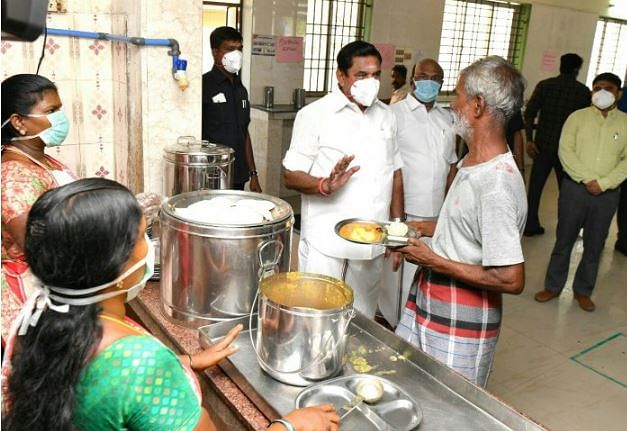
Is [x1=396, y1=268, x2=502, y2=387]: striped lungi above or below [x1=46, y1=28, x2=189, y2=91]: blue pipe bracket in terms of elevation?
below

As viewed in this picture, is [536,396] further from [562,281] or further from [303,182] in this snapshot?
[303,182]

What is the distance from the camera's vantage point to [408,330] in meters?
1.83

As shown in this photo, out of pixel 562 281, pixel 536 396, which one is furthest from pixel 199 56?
pixel 562 281

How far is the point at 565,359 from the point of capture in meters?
3.09

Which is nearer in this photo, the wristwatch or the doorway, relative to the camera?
the wristwatch

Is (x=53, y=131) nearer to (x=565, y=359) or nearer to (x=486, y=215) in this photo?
(x=486, y=215)

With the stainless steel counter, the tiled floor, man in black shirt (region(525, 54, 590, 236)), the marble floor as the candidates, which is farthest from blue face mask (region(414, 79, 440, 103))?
man in black shirt (region(525, 54, 590, 236))

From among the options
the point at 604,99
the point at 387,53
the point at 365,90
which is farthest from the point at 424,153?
the point at 387,53

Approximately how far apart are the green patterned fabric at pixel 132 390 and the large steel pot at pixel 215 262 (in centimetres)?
51

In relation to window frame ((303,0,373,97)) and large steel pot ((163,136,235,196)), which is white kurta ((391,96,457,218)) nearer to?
large steel pot ((163,136,235,196))

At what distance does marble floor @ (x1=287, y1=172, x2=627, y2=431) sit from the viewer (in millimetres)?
2637

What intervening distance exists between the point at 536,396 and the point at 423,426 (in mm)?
1837

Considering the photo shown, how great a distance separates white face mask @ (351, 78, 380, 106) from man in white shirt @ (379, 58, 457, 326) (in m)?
0.73

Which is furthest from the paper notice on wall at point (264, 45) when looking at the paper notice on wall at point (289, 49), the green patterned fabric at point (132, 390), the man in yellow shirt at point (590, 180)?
the green patterned fabric at point (132, 390)
